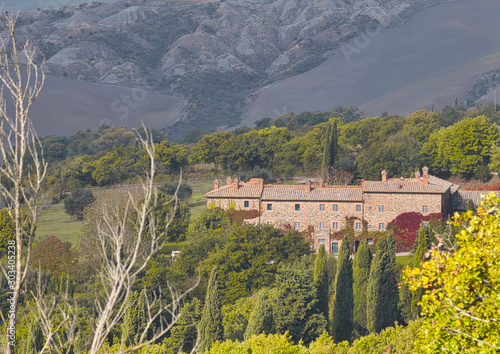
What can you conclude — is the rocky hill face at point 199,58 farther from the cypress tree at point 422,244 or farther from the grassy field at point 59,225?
the cypress tree at point 422,244

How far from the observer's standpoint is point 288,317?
27344 mm

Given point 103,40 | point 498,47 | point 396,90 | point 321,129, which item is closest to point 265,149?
point 321,129

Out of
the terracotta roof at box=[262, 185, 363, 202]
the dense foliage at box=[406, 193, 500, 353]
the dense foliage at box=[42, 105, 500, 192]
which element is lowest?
the dense foliage at box=[406, 193, 500, 353]

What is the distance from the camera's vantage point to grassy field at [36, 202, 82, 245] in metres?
46.7

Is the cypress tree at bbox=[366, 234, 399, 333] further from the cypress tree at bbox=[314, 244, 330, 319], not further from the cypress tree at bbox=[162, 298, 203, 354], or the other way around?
the cypress tree at bbox=[162, 298, 203, 354]

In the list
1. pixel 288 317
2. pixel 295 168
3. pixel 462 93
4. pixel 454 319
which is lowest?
pixel 288 317

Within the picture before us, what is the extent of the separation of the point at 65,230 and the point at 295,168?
24.1 meters

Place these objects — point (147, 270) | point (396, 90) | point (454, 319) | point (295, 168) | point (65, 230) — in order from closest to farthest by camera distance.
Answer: point (454, 319) < point (147, 270) < point (65, 230) < point (295, 168) < point (396, 90)

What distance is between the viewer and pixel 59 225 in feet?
166

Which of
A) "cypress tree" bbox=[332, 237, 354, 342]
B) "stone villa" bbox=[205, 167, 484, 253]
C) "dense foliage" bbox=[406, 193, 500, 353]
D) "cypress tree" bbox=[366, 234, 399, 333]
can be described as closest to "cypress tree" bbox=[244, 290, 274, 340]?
"cypress tree" bbox=[332, 237, 354, 342]

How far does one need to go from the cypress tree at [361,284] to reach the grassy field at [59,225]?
65.6 feet

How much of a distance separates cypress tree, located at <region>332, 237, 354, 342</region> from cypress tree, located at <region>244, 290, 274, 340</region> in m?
4.06

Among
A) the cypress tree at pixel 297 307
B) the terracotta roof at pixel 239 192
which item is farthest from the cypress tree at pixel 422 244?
the terracotta roof at pixel 239 192

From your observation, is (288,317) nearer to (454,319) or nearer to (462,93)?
(454,319)
